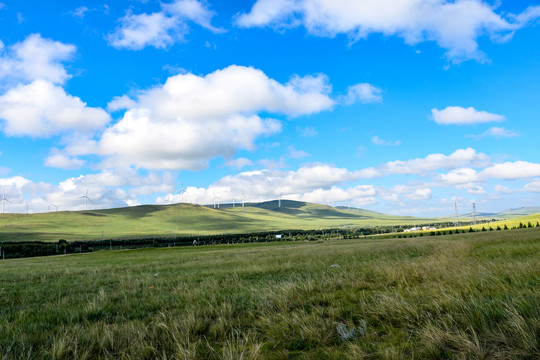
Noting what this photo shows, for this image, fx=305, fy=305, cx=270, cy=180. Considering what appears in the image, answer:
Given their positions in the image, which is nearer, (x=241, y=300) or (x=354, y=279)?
(x=241, y=300)

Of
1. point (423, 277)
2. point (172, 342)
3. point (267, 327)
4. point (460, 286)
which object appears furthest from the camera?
point (423, 277)

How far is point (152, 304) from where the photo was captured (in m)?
8.03

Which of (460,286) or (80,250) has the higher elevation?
(460,286)

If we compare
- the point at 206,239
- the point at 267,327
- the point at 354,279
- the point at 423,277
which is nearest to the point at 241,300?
the point at 267,327

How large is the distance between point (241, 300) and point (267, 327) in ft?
7.13

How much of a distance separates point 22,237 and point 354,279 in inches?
8524

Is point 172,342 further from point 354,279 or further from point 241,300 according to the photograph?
point 354,279

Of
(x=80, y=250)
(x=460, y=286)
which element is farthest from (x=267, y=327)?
(x=80, y=250)

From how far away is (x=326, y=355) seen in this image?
172 inches

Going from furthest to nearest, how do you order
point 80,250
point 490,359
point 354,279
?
1. point 80,250
2. point 354,279
3. point 490,359

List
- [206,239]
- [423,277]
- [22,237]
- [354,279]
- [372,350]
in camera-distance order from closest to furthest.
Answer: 1. [372,350]
2. [423,277]
3. [354,279]
4. [206,239]
5. [22,237]

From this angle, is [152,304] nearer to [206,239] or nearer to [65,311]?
[65,311]

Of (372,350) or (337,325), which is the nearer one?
(372,350)

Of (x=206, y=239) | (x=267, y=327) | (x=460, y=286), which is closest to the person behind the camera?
(x=267, y=327)
